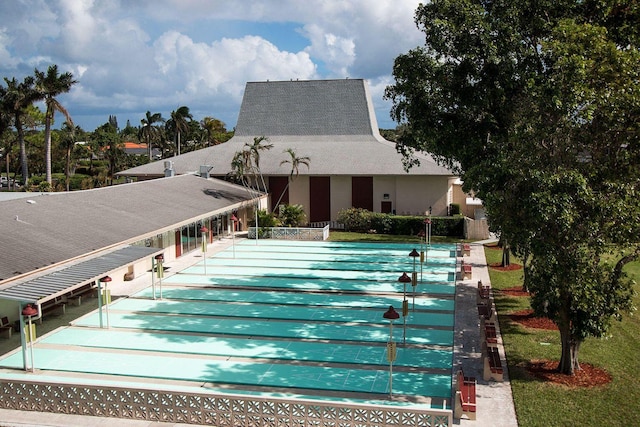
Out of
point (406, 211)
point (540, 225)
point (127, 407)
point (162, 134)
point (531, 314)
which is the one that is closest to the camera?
point (127, 407)

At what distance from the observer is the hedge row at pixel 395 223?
40656 millimetres

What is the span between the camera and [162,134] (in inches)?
3041

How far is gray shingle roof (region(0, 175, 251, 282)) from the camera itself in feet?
64.4

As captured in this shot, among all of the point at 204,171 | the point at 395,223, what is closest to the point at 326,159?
the point at 395,223

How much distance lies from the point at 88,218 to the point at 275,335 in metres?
→ 10.9

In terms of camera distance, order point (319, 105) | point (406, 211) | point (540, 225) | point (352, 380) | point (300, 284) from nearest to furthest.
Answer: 1. point (540, 225)
2. point (352, 380)
3. point (300, 284)
4. point (406, 211)
5. point (319, 105)

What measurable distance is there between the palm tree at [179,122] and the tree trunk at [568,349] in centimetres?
6034

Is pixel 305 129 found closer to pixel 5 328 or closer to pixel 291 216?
pixel 291 216

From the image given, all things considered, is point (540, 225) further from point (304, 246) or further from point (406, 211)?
point (406, 211)

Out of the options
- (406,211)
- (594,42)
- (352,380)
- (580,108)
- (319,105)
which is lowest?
(352,380)

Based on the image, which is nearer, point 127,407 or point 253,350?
point 127,407

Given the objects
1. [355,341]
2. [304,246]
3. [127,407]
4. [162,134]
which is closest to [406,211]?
[304,246]

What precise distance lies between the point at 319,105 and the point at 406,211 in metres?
14.0

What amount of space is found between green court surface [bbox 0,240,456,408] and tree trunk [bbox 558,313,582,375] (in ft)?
9.87
